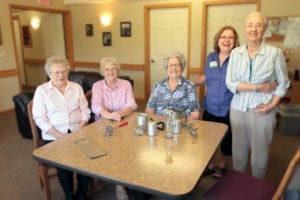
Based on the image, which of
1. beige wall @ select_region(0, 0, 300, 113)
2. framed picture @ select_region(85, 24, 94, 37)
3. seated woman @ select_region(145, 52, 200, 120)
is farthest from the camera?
framed picture @ select_region(85, 24, 94, 37)

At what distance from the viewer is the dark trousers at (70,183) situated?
1.99m

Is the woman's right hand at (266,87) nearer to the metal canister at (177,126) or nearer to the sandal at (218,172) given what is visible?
the metal canister at (177,126)

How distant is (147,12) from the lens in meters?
5.23

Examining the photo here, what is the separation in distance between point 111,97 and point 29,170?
50.7 inches

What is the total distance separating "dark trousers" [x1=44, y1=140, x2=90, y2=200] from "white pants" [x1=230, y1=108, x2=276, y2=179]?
1.26m

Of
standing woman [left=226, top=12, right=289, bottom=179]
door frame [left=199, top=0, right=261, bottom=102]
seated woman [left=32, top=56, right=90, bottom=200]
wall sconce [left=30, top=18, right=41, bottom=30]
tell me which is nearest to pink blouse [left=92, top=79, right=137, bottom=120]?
seated woman [left=32, top=56, right=90, bottom=200]

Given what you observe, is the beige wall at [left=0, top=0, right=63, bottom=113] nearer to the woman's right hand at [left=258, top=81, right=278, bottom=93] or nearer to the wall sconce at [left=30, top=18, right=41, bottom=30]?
the wall sconce at [left=30, top=18, right=41, bottom=30]

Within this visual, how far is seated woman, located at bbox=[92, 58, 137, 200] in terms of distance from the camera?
7.43ft

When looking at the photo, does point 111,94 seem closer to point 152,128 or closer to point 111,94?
point 111,94

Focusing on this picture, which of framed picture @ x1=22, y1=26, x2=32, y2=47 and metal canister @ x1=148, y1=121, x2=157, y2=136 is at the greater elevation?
framed picture @ x1=22, y1=26, x2=32, y2=47

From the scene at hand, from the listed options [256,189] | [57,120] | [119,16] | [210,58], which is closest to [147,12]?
[119,16]

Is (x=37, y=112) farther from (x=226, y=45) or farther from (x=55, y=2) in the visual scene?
(x=55, y=2)

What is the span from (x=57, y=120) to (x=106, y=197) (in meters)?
0.79

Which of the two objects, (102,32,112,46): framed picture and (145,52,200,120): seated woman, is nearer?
(145,52,200,120): seated woman
